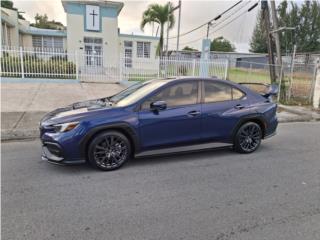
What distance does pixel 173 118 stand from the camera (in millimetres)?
4719

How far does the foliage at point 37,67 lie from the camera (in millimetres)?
13646

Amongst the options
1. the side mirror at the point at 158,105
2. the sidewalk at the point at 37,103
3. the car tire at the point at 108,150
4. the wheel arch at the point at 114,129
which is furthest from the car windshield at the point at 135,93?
the sidewalk at the point at 37,103

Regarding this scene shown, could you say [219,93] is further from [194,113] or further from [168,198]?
[168,198]

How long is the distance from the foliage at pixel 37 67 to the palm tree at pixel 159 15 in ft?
41.7

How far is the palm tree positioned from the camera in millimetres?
26438

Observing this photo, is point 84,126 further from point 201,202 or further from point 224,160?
point 224,160

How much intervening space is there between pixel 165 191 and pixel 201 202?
53 centimetres

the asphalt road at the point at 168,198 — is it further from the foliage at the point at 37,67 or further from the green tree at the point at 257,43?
the green tree at the point at 257,43

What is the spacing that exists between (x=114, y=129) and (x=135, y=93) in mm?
908

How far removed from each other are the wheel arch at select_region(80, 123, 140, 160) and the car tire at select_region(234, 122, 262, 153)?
6.49ft

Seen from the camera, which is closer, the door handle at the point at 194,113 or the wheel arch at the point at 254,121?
the door handle at the point at 194,113

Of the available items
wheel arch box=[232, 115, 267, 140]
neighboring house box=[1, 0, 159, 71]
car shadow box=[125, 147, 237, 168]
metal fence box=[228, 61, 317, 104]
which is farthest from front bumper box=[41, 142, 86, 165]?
neighboring house box=[1, 0, 159, 71]

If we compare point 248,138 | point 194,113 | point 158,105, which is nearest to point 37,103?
point 158,105

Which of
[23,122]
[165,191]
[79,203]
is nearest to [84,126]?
[79,203]
